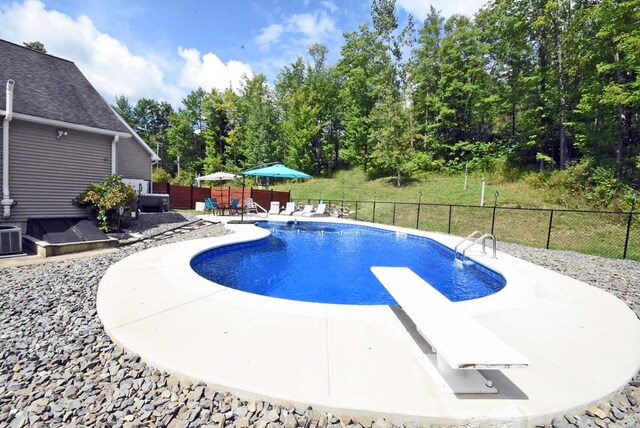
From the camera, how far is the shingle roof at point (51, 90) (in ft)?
25.1

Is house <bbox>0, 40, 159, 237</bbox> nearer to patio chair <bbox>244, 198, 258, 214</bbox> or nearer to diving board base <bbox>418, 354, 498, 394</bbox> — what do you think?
patio chair <bbox>244, 198, 258, 214</bbox>

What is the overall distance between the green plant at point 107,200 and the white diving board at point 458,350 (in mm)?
8711

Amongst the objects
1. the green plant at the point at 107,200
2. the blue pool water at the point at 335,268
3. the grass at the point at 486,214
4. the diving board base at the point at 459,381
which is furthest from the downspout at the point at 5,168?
the grass at the point at 486,214

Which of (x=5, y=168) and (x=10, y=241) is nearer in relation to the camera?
(x=10, y=241)

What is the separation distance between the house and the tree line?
17770mm

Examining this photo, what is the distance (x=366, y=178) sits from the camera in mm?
26031

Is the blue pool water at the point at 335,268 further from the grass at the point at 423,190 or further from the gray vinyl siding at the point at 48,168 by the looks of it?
the grass at the point at 423,190

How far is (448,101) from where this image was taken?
2561 centimetres

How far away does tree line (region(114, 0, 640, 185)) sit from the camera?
1565cm

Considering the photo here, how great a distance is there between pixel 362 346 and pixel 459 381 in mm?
817

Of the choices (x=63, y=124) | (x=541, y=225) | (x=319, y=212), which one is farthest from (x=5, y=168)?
(x=541, y=225)

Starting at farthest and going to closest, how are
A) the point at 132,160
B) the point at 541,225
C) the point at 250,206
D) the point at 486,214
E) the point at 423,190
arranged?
the point at 423,190
the point at 250,206
the point at 486,214
the point at 132,160
the point at 541,225

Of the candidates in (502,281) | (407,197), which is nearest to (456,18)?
(407,197)

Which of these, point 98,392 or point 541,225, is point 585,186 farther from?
point 98,392
